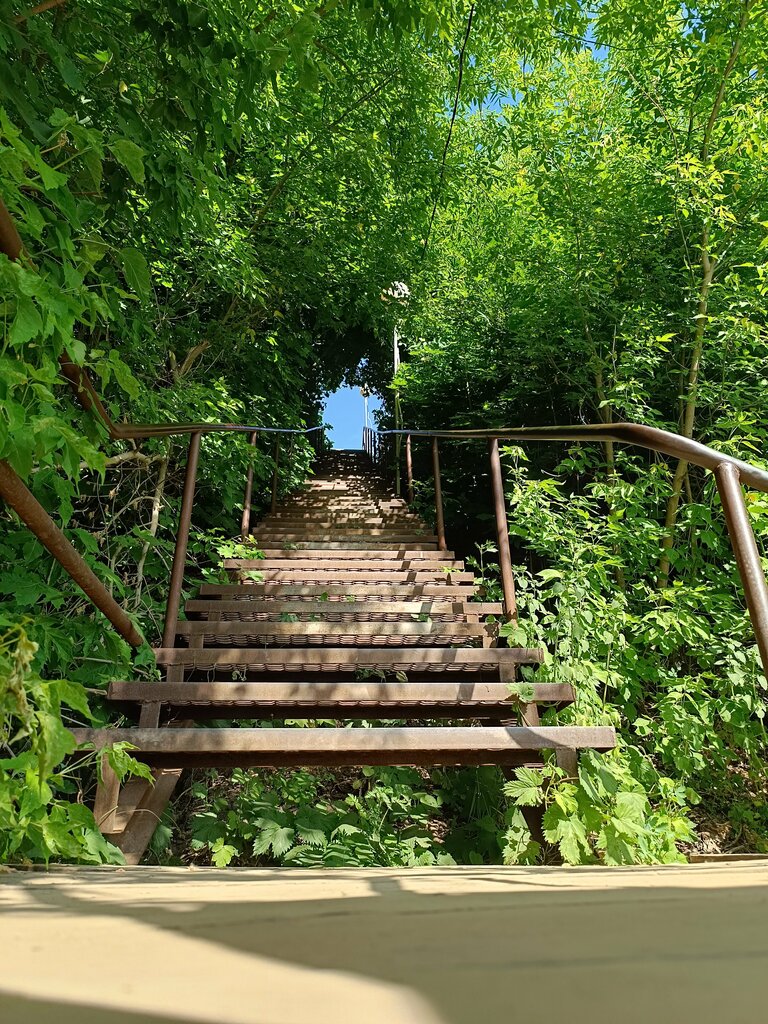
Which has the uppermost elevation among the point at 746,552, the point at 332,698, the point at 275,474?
the point at 275,474

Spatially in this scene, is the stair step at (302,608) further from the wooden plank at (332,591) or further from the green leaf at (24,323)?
the green leaf at (24,323)

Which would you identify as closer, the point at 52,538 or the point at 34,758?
the point at 34,758

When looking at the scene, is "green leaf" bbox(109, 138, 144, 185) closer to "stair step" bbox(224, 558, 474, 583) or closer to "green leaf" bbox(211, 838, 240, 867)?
"green leaf" bbox(211, 838, 240, 867)

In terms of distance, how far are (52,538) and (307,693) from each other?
892mm

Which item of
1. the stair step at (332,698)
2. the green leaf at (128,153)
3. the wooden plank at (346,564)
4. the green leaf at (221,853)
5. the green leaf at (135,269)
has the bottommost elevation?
the green leaf at (221,853)

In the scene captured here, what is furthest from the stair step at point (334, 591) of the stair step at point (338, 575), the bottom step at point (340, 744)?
the bottom step at point (340, 744)

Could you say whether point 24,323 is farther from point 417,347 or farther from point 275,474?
point 417,347

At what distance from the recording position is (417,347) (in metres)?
7.41

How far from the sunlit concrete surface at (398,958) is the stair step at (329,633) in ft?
6.48

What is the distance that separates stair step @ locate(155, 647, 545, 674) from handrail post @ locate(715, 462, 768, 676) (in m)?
1.18

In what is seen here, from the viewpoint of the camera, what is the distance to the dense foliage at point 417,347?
1.51 metres

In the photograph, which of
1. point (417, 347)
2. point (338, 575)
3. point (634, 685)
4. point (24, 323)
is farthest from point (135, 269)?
point (417, 347)

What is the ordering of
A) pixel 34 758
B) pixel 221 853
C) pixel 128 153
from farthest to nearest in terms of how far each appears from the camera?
pixel 221 853 → pixel 128 153 → pixel 34 758

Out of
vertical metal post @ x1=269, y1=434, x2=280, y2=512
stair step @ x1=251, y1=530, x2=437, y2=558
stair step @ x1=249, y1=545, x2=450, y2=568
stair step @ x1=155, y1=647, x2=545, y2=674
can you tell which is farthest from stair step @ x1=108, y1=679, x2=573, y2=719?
vertical metal post @ x1=269, y1=434, x2=280, y2=512
